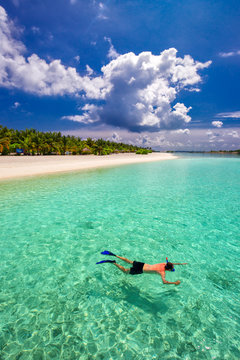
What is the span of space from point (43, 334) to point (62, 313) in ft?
1.60

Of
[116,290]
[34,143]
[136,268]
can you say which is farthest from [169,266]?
[34,143]

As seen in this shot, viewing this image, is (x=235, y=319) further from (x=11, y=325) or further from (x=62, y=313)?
(x=11, y=325)

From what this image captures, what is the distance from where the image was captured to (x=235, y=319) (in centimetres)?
354

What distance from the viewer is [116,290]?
425 centimetres

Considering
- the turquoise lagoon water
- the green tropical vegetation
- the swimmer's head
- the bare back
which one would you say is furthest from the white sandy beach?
the swimmer's head

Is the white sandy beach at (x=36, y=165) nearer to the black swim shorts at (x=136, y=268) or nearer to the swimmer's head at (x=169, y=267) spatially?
the black swim shorts at (x=136, y=268)

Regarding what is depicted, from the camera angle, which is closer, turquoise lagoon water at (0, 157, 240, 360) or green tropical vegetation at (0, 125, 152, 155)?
turquoise lagoon water at (0, 157, 240, 360)

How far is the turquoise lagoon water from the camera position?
10.1 ft

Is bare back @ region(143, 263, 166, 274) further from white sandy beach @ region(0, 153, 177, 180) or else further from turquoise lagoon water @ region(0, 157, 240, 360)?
white sandy beach @ region(0, 153, 177, 180)

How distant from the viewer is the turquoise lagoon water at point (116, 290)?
10.1ft

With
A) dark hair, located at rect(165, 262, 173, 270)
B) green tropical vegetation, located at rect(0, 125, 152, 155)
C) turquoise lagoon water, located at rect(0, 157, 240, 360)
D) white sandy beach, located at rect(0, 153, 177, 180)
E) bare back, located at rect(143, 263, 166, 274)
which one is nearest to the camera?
turquoise lagoon water, located at rect(0, 157, 240, 360)

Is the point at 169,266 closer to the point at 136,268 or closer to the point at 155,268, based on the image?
the point at 155,268

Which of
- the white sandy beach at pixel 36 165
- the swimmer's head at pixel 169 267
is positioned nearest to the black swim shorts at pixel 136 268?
the swimmer's head at pixel 169 267

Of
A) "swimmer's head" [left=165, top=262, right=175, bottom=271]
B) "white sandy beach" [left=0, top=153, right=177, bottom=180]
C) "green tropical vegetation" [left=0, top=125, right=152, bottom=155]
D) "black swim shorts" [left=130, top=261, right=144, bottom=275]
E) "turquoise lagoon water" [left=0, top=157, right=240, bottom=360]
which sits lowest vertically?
"turquoise lagoon water" [left=0, top=157, right=240, bottom=360]
